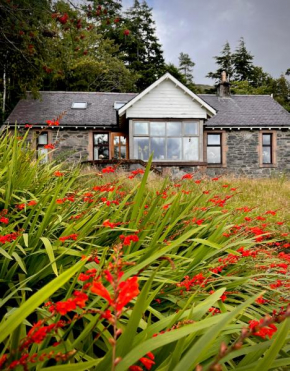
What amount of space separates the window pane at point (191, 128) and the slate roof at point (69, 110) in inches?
170

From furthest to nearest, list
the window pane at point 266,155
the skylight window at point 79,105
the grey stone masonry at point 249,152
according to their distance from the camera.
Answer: the skylight window at point 79,105 < the window pane at point 266,155 < the grey stone masonry at point 249,152

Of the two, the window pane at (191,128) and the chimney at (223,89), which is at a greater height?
the chimney at (223,89)

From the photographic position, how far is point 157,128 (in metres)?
16.2

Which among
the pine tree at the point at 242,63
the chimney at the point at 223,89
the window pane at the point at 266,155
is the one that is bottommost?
the window pane at the point at 266,155

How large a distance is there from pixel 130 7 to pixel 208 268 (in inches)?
1749

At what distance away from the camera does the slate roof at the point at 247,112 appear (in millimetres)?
18016

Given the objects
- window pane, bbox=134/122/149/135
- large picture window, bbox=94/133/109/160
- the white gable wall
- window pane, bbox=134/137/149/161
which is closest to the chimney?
the white gable wall

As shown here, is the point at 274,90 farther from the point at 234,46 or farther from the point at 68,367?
the point at 68,367

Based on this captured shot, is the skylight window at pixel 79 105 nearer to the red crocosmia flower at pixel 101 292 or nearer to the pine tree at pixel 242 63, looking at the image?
the red crocosmia flower at pixel 101 292

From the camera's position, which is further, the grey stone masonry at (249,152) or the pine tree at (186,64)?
the pine tree at (186,64)

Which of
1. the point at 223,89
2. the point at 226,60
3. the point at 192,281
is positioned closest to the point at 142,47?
the point at 226,60

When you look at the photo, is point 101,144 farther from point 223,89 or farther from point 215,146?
point 223,89

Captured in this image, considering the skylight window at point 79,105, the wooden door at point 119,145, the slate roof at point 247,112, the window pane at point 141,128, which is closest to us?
the window pane at point 141,128

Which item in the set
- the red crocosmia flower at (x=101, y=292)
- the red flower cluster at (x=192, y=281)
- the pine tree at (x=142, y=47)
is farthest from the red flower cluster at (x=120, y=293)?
the pine tree at (x=142, y=47)
